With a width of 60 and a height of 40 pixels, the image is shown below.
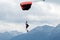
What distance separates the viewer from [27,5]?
141 m

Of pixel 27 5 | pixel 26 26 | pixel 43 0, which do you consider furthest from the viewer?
pixel 27 5

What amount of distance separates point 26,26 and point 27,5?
68.9 ft

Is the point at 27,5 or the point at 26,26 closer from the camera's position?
the point at 26,26

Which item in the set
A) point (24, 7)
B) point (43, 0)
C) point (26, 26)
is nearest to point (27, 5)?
point (24, 7)

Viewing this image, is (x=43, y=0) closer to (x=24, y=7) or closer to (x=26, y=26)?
(x=26, y=26)

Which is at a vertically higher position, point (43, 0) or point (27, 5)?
point (43, 0)

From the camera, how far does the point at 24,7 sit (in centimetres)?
14350

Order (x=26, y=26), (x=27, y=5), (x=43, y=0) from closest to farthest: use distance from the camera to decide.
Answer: (x=43, y=0), (x=26, y=26), (x=27, y=5)

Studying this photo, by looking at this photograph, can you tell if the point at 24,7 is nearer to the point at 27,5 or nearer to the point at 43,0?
the point at 27,5

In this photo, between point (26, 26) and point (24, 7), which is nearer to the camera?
point (26, 26)

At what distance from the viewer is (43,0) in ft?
367

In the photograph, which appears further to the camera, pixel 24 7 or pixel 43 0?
pixel 24 7

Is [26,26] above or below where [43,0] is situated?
below

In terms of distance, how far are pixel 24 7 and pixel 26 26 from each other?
75.5 feet
